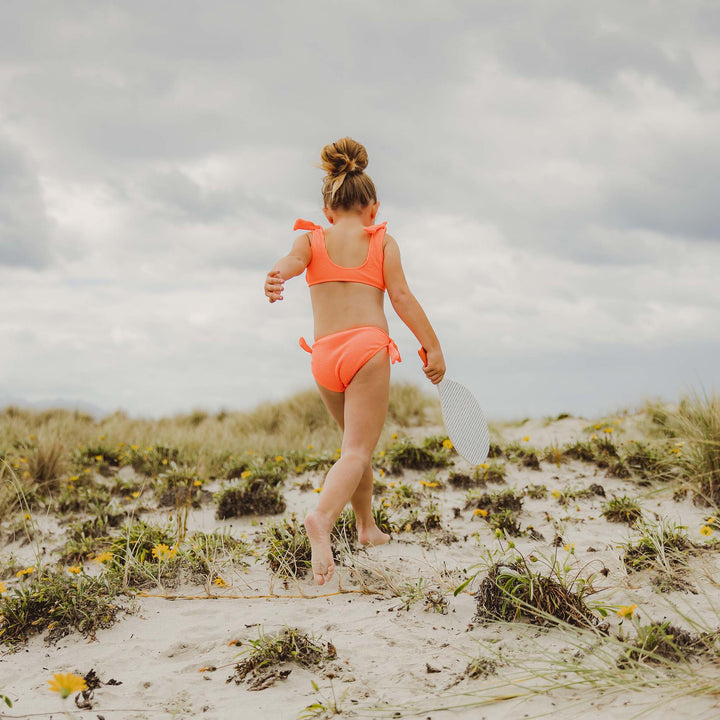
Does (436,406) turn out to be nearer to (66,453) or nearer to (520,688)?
(66,453)

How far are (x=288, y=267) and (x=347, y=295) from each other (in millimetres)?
404

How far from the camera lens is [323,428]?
1071 centimetres

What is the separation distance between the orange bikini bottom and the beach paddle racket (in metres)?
0.29

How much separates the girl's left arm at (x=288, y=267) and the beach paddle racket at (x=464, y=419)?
907mm

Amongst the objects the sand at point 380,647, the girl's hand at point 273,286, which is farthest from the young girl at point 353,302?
the sand at point 380,647

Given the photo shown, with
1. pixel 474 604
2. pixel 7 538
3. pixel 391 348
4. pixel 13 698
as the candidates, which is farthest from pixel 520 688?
pixel 7 538

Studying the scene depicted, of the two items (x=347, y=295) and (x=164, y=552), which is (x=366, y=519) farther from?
(x=347, y=295)

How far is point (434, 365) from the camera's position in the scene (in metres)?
4.00

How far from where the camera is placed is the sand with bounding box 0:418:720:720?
2.57 metres

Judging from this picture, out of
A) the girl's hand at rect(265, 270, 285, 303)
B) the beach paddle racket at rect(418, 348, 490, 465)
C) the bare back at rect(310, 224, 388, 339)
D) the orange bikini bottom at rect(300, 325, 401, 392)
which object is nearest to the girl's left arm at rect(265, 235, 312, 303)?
the girl's hand at rect(265, 270, 285, 303)

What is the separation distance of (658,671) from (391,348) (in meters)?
2.14

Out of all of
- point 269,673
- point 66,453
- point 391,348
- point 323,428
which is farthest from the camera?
point 323,428

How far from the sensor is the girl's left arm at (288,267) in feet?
12.1

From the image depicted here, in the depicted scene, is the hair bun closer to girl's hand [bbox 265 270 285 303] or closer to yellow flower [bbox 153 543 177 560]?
girl's hand [bbox 265 270 285 303]
